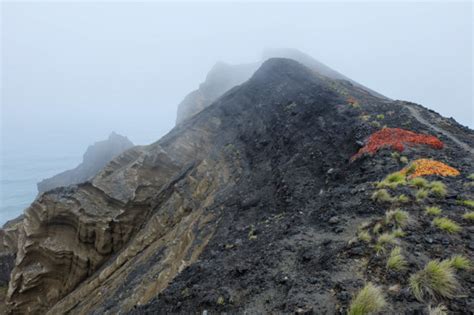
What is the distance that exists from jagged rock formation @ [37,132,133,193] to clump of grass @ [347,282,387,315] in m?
63.8

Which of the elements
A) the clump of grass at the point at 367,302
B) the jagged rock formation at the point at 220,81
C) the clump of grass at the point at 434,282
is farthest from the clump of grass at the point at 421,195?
the jagged rock formation at the point at 220,81

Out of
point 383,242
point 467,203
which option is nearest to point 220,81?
point 467,203

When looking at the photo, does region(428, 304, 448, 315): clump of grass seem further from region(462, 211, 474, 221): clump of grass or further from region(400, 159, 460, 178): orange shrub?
region(400, 159, 460, 178): orange shrub

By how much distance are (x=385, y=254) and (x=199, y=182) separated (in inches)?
612

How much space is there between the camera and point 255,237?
10.0 meters

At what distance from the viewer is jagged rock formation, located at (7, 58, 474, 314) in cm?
654

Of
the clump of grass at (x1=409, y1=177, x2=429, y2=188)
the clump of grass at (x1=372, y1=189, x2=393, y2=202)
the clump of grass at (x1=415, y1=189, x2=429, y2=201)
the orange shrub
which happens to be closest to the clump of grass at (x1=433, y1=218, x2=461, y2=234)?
the clump of grass at (x1=415, y1=189, x2=429, y2=201)

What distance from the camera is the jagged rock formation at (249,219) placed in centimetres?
654

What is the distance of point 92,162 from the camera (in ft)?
221

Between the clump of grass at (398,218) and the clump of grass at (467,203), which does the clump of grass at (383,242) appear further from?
the clump of grass at (467,203)

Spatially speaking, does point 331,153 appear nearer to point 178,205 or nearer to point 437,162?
point 437,162

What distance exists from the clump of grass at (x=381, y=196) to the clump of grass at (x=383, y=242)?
228 cm

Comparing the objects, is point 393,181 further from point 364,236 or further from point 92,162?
point 92,162

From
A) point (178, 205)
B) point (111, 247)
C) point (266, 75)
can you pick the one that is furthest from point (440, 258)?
point (266, 75)
